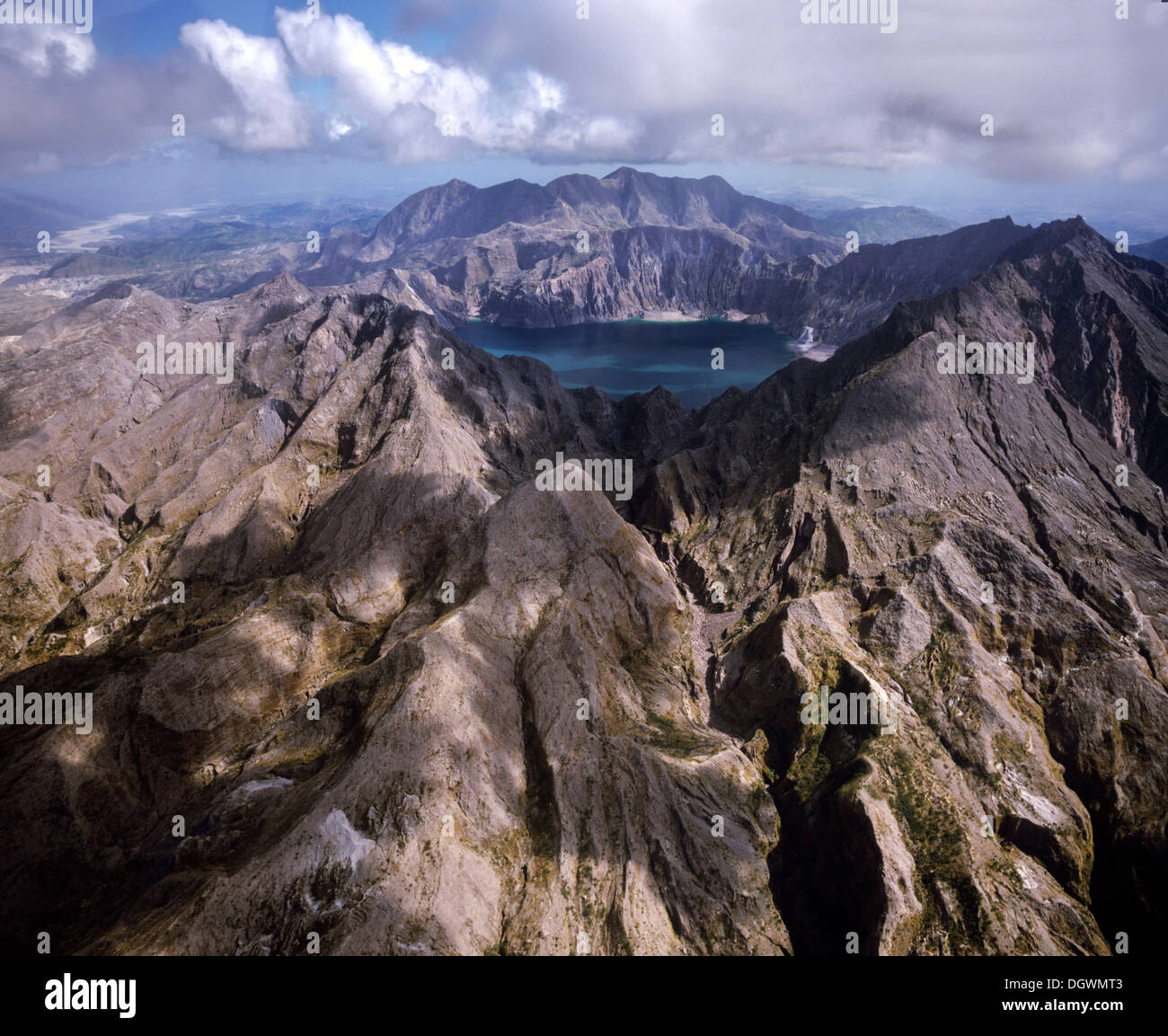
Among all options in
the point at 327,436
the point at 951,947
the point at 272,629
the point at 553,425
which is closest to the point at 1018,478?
the point at 951,947

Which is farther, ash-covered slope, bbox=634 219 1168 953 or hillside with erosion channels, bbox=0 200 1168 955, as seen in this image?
ash-covered slope, bbox=634 219 1168 953

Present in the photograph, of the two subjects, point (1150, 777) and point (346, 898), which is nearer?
point (346, 898)

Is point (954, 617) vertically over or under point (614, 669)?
over

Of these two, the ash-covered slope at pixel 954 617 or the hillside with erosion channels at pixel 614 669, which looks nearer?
the hillside with erosion channels at pixel 614 669

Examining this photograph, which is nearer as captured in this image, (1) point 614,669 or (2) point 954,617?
(1) point 614,669

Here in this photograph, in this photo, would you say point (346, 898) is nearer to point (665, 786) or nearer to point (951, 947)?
point (665, 786)

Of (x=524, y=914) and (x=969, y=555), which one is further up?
(x=969, y=555)

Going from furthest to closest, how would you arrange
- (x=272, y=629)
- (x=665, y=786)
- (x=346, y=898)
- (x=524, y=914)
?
(x=272, y=629), (x=665, y=786), (x=524, y=914), (x=346, y=898)

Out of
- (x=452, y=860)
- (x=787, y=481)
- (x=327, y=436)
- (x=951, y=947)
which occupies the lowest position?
(x=951, y=947)
